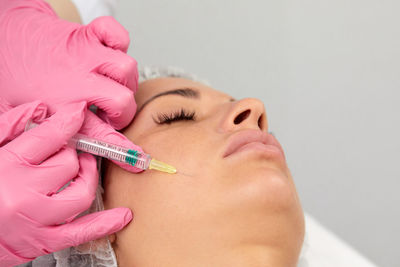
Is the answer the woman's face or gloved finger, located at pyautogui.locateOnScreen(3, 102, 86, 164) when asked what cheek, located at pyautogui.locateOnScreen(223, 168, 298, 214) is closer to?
the woman's face

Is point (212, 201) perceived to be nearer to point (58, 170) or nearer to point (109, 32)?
point (58, 170)

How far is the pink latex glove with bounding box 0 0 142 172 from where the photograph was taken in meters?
1.00

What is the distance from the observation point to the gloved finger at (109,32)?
3.59 ft

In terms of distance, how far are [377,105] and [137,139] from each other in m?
1.34

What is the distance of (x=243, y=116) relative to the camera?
104cm

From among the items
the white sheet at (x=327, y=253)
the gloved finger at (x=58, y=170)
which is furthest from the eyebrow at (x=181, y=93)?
the white sheet at (x=327, y=253)

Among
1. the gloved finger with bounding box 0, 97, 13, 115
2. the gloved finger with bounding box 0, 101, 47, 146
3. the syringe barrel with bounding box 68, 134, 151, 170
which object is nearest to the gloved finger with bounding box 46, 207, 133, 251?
the syringe barrel with bounding box 68, 134, 151, 170

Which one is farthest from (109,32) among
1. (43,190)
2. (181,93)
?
(43,190)

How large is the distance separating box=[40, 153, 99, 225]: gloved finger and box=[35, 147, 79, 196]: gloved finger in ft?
0.06

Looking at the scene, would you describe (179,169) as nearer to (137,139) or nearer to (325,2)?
(137,139)

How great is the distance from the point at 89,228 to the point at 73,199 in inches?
3.0

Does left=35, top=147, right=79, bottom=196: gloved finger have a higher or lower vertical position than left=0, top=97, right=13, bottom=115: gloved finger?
lower

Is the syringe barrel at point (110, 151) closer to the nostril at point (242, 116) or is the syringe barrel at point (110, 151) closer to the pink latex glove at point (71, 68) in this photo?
the pink latex glove at point (71, 68)

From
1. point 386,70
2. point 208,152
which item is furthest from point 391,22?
point 208,152
